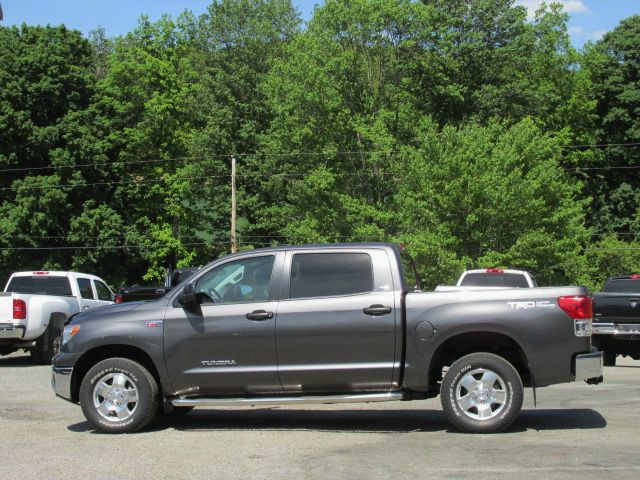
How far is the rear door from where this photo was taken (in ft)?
29.1

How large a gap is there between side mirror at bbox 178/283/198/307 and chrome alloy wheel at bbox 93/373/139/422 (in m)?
1.02

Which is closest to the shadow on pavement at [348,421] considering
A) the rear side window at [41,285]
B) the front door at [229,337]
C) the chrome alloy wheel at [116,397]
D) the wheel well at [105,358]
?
the chrome alloy wheel at [116,397]

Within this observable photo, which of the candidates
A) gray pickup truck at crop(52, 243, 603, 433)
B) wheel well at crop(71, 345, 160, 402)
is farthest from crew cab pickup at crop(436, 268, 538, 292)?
wheel well at crop(71, 345, 160, 402)

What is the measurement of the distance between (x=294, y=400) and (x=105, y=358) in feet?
7.35

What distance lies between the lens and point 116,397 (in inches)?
366

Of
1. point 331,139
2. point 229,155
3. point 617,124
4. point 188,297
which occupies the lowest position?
point 188,297

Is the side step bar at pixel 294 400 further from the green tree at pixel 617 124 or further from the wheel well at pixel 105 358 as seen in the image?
the green tree at pixel 617 124

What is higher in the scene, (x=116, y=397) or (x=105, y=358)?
(x=105, y=358)

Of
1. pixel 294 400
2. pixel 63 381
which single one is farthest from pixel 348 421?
pixel 63 381

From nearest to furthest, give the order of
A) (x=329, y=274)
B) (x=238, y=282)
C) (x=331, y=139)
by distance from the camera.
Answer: (x=329, y=274)
(x=238, y=282)
(x=331, y=139)

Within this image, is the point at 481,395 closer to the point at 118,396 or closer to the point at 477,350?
the point at 477,350

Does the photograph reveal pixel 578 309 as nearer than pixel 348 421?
Yes

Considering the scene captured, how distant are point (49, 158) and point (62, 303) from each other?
30.4 metres

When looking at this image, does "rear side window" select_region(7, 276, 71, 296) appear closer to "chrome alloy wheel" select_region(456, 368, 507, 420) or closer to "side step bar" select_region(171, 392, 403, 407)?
"side step bar" select_region(171, 392, 403, 407)
